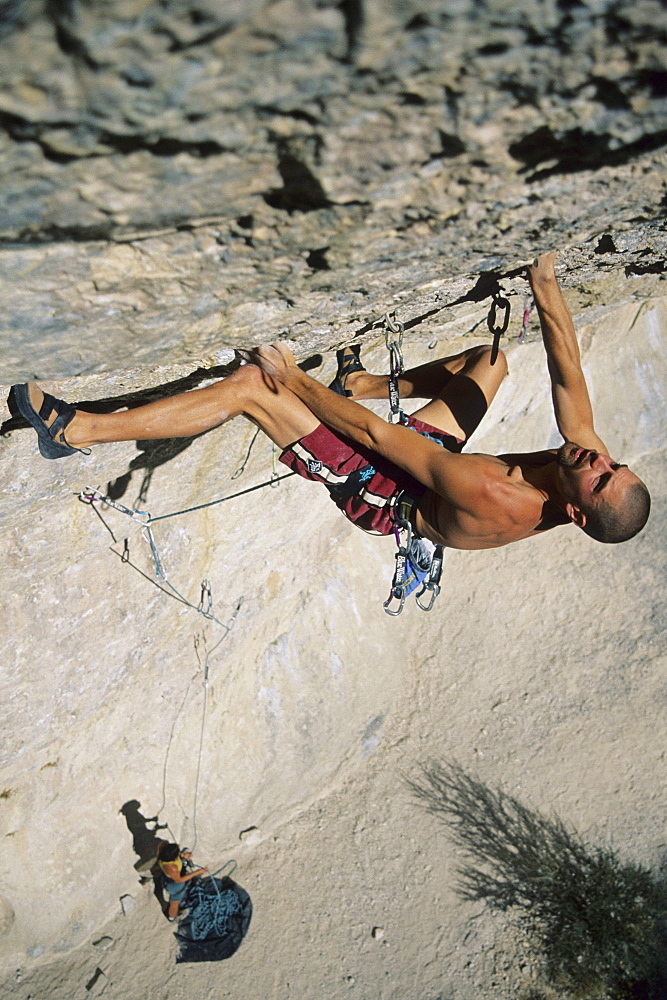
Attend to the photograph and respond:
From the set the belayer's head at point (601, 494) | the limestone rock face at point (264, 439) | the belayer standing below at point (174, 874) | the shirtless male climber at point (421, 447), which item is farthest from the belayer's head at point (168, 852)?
the belayer's head at point (601, 494)

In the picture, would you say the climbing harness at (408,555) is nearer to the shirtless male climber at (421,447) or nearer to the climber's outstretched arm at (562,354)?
the shirtless male climber at (421,447)

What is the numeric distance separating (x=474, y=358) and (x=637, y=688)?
183 inches

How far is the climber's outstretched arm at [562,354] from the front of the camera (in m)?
2.90

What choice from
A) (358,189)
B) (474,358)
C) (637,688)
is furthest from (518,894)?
(358,189)

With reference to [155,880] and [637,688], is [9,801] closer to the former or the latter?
[155,880]

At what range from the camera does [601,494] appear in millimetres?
2725

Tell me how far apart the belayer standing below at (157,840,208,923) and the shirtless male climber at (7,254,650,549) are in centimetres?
419

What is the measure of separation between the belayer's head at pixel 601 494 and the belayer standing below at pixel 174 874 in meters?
4.80

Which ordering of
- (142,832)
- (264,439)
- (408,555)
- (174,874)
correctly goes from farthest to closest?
(142,832)
(174,874)
(264,439)
(408,555)

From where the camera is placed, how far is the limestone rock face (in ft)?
4.64

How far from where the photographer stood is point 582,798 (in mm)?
6234

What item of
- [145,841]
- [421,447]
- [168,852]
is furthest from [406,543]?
[145,841]

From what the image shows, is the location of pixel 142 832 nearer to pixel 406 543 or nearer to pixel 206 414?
pixel 406 543

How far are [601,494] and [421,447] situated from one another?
78 cm
